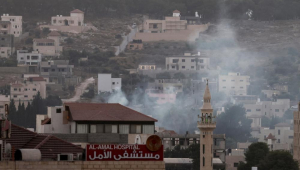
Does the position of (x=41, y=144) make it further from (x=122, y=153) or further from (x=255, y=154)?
(x=255, y=154)

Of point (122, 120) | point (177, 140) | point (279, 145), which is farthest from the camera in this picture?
point (279, 145)

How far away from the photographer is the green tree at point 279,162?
9838cm

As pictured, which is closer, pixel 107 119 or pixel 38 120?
pixel 107 119

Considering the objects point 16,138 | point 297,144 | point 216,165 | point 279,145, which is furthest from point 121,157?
point 279,145

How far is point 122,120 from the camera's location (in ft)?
159

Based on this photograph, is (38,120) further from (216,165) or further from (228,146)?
(228,146)

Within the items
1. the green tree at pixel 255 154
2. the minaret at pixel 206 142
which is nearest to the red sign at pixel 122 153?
the minaret at pixel 206 142

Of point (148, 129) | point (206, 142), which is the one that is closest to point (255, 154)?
point (206, 142)

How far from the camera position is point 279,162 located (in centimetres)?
9931

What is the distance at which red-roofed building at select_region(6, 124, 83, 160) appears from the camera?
3021 centimetres

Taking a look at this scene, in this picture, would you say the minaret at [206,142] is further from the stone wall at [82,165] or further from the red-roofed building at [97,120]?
the stone wall at [82,165]

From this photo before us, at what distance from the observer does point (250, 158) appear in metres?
113

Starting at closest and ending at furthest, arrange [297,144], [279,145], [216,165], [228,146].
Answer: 1. [216,165]
2. [297,144]
3. [279,145]
4. [228,146]

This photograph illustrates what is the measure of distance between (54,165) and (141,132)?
2032cm
